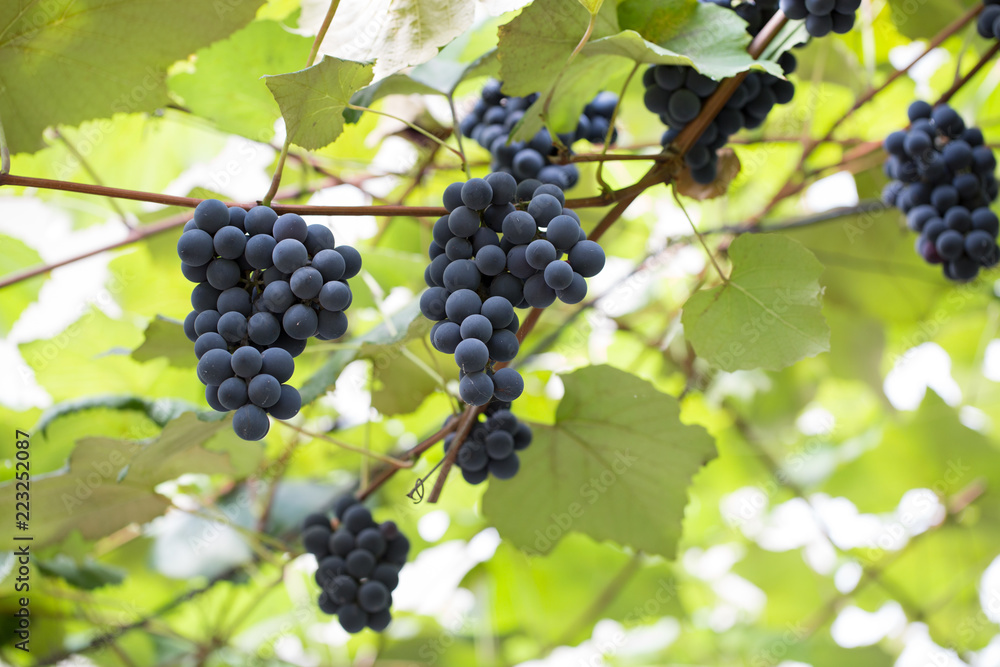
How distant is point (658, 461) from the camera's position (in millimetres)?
1060

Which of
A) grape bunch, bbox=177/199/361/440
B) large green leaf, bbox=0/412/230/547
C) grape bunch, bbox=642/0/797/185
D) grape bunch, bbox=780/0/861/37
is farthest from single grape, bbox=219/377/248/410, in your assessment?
grape bunch, bbox=780/0/861/37

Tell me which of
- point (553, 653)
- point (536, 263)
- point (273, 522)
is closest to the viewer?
point (536, 263)

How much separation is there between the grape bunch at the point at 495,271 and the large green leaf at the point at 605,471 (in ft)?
1.22

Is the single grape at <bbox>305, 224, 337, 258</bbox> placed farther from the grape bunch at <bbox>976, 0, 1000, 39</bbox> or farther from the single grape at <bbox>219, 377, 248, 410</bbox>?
the grape bunch at <bbox>976, 0, 1000, 39</bbox>

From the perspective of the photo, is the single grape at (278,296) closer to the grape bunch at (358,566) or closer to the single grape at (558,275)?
the single grape at (558,275)

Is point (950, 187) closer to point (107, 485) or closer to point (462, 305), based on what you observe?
point (462, 305)

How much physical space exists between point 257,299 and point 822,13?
73 cm

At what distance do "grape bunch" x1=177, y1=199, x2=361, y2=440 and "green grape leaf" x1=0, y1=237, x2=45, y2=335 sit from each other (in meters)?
1.00

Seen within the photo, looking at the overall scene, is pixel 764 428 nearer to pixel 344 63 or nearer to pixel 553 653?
pixel 553 653

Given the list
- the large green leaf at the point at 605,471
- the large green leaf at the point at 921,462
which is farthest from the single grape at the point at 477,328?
the large green leaf at the point at 921,462

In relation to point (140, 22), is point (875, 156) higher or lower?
lower

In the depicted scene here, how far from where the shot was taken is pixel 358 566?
954 mm

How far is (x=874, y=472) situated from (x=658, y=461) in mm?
1000

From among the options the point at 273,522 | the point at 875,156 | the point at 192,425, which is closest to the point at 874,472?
the point at 875,156
